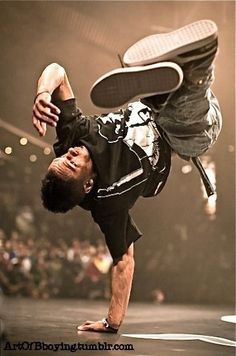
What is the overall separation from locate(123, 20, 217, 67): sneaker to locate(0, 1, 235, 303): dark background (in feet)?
0.77

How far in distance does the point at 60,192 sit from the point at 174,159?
35cm

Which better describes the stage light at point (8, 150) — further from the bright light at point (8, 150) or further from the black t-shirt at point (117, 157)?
the black t-shirt at point (117, 157)

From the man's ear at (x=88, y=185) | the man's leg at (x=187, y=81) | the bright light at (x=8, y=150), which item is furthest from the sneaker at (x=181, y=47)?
the bright light at (x=8, y=150)

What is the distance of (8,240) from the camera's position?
58.5 inches

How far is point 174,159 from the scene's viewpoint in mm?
1542

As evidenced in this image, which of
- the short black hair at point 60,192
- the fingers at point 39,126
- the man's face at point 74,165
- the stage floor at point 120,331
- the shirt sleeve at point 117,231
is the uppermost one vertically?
the fingers at point 39,126

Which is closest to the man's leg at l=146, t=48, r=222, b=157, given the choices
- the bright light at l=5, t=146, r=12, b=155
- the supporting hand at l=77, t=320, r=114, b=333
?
the bright light at l=5, t=146, r=12, b=155

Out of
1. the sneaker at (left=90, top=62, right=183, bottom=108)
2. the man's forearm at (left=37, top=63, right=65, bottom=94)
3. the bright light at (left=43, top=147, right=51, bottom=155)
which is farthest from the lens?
the bright light at (left=43, top=147, right=51, bottom=155)

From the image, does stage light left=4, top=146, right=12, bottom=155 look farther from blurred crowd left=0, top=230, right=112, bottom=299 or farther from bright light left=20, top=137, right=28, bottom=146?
blurred crowd left=0, top=230, right=112, bottom=299

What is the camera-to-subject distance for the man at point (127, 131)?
1287mm

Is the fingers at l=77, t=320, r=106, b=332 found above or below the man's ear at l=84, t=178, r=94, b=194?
below

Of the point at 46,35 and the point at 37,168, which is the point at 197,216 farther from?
the point at 46,35

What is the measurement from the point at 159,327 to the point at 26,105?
71 cm

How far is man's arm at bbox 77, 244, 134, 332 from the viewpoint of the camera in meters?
1.48
